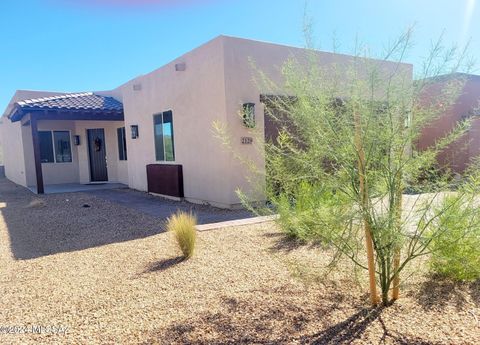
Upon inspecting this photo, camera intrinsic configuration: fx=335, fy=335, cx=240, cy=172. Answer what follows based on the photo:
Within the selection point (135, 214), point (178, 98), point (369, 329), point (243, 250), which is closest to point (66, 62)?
point (178, 98)

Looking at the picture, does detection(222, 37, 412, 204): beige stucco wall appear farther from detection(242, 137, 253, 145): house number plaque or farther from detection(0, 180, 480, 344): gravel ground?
detection(0, 180, 480, 344): gravel ground

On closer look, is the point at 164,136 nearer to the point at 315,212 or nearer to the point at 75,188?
the point at 75,188

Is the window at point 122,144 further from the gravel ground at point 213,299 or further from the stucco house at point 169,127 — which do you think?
the gravel ground at point 213,299

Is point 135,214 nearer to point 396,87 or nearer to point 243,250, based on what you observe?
point 243,250

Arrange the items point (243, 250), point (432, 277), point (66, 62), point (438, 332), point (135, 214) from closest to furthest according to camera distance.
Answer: point (438, 332) < point (432, 277) < point (243, 250) < point (135, 214) < point (66, 62)

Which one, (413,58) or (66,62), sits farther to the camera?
(66,62)

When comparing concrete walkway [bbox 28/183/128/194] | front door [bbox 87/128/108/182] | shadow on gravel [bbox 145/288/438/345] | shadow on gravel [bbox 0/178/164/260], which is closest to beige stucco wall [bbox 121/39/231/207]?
shadow on gravel [bbox 0/178/164/260]

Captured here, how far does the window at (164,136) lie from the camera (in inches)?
435

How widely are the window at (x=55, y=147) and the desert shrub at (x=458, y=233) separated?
715 inches

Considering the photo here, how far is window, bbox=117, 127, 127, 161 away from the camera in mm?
15732

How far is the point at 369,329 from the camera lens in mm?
2773

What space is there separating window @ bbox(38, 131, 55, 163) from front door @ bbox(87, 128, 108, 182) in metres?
1.92

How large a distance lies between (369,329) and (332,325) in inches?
11.7

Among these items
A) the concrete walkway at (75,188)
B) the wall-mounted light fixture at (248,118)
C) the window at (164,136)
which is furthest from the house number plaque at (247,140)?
the concrete walkway at (75,188)
